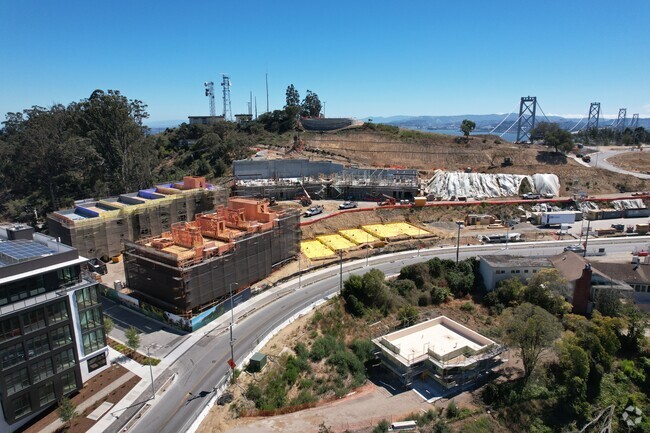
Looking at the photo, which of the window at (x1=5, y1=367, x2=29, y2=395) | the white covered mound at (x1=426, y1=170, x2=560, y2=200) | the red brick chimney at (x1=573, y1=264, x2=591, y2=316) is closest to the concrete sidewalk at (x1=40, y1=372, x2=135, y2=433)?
the window at (x1=5, y1=367, x2=29, y2=395)

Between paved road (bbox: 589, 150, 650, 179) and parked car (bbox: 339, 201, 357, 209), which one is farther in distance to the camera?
paved road (bbox: 589, 150, 650, 179)

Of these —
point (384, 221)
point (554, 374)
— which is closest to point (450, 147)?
point (384, 221)

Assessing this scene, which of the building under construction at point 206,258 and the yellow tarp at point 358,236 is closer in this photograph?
the building under construction at point 206,258

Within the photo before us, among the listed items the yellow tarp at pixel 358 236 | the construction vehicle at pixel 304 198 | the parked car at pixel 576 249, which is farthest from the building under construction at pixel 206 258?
the parked car at pixel 576 249

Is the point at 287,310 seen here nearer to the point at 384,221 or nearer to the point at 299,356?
the point at 299,356

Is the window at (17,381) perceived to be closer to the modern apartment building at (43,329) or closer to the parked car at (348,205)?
the modern apartment building at (43,329)

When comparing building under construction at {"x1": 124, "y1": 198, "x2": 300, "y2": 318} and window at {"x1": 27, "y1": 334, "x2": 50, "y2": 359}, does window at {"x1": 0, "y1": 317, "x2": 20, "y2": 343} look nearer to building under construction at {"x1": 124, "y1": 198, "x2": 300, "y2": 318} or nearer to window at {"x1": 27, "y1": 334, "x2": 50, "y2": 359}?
window at {"x1": 27, "y1": 334, "x2": 50, "y2": 359}
